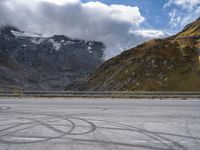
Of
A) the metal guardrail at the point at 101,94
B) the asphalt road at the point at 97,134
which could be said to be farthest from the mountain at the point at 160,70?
the asphalt road at the point at 97,134

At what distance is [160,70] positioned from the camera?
83.2 metres

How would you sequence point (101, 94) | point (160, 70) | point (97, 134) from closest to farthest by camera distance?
point (97, 134) < point (101, 94) < point (160, 70)

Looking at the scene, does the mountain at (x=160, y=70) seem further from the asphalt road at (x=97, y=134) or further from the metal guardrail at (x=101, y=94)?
the asphalt road at (x=97, y=134)

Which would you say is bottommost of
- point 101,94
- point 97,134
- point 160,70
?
point 97,134

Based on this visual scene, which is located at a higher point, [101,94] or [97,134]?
[101,94]

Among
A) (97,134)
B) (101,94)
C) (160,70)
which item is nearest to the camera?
(97,134)

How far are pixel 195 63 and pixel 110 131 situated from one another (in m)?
74.9

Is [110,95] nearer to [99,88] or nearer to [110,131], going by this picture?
[110,131]

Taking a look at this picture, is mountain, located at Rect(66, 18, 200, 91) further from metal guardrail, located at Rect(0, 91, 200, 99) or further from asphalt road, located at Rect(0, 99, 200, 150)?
asphalt road, located at Rect(0, 99, 200, 150)

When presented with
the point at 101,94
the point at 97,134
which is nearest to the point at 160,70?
the point at 101,94

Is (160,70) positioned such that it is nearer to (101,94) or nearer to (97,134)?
(101,94)

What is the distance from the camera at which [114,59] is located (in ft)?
363

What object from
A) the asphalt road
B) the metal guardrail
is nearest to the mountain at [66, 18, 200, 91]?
the metal guardrail

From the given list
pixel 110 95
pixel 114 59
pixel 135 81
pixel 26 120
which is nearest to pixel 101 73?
pixel 114 59
